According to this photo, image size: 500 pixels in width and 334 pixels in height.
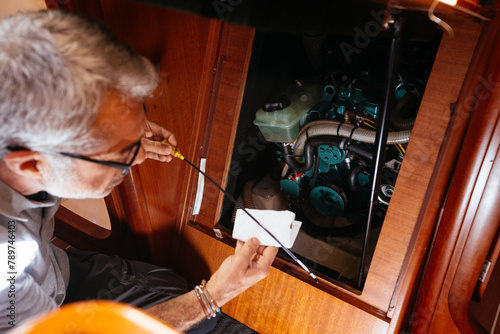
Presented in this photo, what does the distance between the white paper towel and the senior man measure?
0.74 ft

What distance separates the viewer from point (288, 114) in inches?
48.1

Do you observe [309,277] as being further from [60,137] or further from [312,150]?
[60,137]

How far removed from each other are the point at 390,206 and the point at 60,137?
0.87 metres

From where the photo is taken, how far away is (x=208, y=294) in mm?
989

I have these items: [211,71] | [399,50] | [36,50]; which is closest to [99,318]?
[36,50]

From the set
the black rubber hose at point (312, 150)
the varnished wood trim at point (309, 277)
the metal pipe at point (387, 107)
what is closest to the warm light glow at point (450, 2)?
the metal pipe at point (387, 107)

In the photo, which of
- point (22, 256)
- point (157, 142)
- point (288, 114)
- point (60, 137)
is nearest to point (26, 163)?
point (60, 137)

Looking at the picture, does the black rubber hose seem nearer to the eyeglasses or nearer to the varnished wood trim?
the varnished wood trim

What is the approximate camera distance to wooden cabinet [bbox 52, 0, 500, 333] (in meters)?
0.86

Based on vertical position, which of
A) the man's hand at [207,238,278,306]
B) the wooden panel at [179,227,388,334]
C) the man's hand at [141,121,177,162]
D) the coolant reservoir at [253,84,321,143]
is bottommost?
the wooden panel at [179,227,388,334]

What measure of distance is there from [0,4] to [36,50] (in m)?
1.03

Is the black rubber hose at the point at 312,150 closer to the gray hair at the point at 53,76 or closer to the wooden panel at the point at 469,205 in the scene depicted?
the wooden panel at the point at 469,205

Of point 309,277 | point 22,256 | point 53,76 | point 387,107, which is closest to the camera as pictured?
point 53,76

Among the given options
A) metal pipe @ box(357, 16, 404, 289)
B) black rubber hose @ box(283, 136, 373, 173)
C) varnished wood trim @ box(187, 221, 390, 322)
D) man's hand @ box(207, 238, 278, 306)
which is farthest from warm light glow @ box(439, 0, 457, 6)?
varnished wood trim @ box(187, 221, 390, 322)
